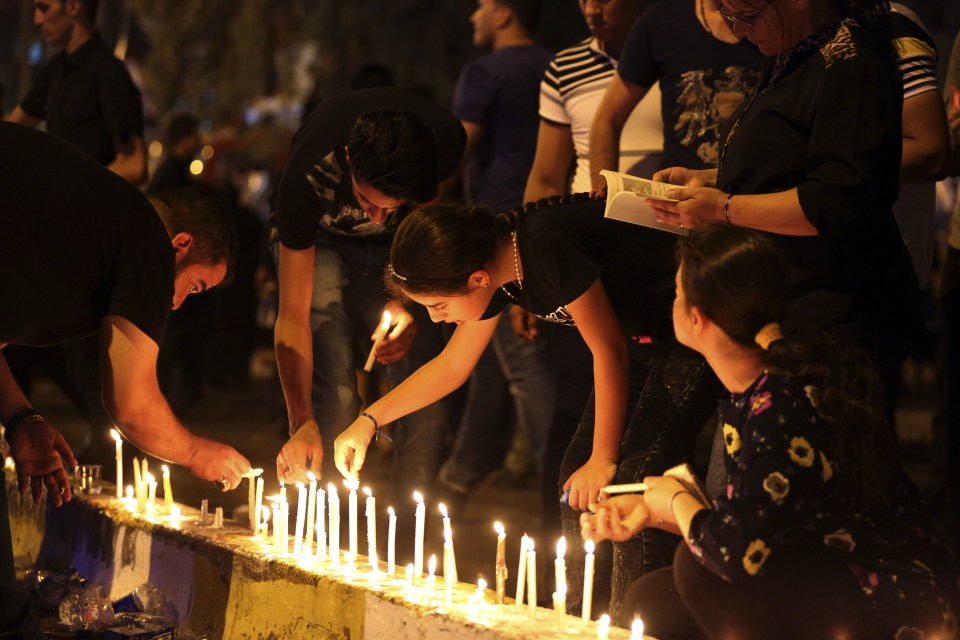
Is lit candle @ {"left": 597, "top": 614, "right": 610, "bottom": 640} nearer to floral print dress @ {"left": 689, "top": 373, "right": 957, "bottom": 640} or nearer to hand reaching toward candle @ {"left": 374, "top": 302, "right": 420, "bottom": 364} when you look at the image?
floral print dress @ {"left": 689, "top": 373, "right": 957, "bottom": 640}

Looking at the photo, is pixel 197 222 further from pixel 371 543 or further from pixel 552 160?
pixel 552 160

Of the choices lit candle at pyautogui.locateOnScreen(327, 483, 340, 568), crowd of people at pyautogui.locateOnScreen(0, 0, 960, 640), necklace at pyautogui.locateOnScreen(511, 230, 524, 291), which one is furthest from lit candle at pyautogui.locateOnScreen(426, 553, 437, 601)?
necklace at pyautogui.locateOnScreen(511, 230, 524, 291)

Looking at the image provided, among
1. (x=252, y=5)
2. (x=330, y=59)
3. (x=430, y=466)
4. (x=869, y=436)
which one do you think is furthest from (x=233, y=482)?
(x=252, y=5)

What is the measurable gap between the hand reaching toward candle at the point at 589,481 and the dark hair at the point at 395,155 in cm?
98

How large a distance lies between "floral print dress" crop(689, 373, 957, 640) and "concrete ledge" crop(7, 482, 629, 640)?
0.41 metres

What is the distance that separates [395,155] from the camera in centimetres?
375

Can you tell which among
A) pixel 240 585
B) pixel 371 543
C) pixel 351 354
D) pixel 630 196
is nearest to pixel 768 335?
pixel 630 196

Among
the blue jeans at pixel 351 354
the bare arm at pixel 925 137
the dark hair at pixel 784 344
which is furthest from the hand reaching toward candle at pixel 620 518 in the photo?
A: the blue jeans at pixel 351 354

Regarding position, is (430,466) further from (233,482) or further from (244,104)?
(244,104)

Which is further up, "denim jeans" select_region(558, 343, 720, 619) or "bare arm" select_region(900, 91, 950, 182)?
"bare arm" select_region(900, 91, 950, 182)

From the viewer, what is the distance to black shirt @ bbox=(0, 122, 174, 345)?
2961 mm

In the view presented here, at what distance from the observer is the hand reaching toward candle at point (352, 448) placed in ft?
12.1

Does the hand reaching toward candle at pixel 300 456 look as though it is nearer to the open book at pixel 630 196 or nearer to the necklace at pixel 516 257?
the necklace at pixel 516 257

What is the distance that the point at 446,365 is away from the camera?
3.79 meters
